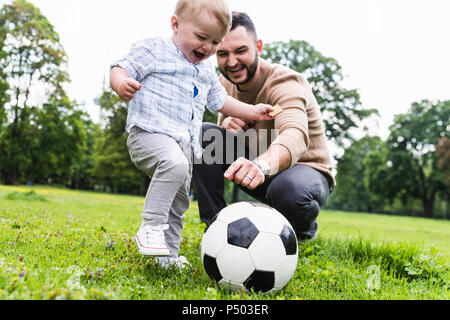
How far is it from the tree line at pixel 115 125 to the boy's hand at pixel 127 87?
2001 cm

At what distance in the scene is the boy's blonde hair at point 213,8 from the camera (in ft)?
9.04

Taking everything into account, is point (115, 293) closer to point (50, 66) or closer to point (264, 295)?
point (264, 295)

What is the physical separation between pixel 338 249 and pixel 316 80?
25.5 metres

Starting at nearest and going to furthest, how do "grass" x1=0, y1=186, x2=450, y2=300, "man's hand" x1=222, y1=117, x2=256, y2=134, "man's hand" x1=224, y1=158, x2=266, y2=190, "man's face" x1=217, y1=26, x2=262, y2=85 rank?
"grass" x1=0, y1=186, x2=450, y2=300 < "man's hand" x1=224, y1=158, x2=266, y2=190 < "man's face" x1=217, y1=26, x2=262, y2=85 < "man's hand" x1=222, y1=117, x2=256, y2=134

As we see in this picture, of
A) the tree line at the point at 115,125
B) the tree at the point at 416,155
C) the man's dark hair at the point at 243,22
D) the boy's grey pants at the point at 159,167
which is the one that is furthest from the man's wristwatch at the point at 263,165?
the tree at the point at 416,155

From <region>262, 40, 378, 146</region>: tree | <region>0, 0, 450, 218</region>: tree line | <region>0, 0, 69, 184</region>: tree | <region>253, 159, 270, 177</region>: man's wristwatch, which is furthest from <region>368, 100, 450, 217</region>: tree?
<region>253, 159, 270, 177</region>: man's wristwatch

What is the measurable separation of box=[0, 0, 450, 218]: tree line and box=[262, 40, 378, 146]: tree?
0.08 meters

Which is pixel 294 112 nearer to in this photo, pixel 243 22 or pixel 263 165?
pixel 263 165

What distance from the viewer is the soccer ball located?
91.0 inches

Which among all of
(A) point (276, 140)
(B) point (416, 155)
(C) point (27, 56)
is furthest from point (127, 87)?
(B) point (416, 155)

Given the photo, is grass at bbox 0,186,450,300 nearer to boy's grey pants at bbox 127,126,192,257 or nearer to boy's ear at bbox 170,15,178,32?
boy's grey pants at bbox 127,126,192,257

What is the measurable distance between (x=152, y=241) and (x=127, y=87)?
117 cm

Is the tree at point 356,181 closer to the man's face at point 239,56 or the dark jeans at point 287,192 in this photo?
the dark jeans at point 287,192
